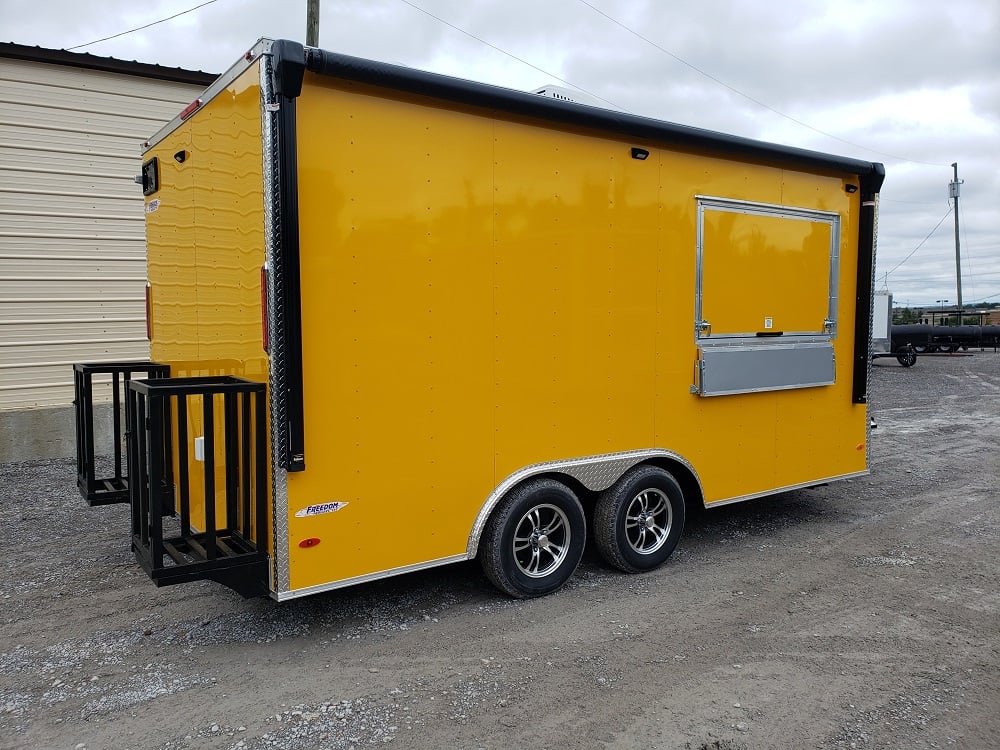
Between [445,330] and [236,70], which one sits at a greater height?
[236,70]

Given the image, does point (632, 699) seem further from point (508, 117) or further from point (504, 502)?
point (508, 117)

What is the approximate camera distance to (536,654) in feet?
12.7

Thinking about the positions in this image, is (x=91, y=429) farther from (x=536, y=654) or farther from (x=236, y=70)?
(x=536, y=654)

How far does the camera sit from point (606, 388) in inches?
187

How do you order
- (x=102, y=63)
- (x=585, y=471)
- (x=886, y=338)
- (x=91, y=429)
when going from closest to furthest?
1. (x=585, y=471)
2. (x=91, y=429)
3. (x=102, y=63)
4. (x=886, y=338)

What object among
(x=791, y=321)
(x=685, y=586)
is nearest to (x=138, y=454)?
(x=685, y=586)

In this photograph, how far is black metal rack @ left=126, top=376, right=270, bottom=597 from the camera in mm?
3537

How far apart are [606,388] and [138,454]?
264 centimetres

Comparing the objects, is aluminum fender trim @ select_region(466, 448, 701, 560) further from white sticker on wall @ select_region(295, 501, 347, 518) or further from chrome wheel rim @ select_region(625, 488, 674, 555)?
white sticker on wall @ select_region(295, 501, 347, 518)

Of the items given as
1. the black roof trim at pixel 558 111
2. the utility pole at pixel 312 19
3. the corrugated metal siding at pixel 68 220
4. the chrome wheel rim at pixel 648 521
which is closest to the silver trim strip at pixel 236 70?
the black roof trim at pixel 558 111

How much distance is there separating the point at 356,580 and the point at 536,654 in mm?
986

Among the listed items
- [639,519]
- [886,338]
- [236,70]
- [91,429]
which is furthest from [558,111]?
[886,338]

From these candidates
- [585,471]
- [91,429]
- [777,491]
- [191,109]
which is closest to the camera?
[191,109]

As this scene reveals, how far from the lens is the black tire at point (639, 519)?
487 cm
